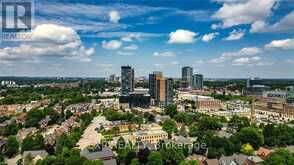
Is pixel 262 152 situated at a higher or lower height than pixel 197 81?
lower

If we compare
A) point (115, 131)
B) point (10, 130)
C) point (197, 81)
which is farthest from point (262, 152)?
point (197, 81)

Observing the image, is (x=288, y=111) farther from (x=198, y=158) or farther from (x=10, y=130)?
(x=10, y=130)

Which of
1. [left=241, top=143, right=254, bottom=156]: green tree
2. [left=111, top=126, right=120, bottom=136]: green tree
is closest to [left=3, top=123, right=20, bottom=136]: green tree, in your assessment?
[left=111, top=126, right=120, bottom=136]: green tree

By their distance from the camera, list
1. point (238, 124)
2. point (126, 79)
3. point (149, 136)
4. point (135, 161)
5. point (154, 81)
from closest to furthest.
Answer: point (135, 161), point (149, 136), point (238, 124), point (154, 81), point (126, 79)

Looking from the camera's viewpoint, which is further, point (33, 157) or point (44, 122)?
point (44, 122)

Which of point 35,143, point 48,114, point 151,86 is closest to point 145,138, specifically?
point 35,143

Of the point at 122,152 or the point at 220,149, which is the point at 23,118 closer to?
the point at 122,152

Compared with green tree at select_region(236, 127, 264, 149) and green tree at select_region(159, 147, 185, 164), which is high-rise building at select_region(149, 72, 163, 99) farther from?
green tree at select_region(159, 147, 185, 164)

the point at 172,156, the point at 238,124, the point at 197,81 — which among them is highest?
the point at 197,81
